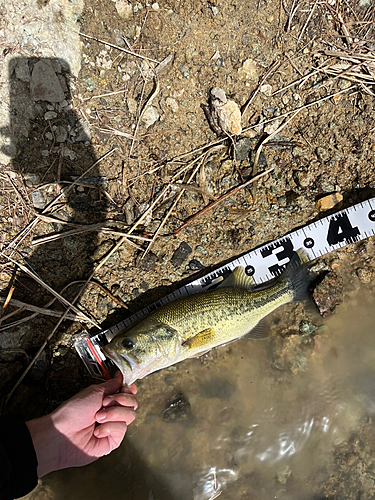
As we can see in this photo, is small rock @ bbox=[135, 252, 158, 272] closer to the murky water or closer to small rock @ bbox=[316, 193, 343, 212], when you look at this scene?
the murky water

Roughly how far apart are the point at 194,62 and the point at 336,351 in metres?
4.01

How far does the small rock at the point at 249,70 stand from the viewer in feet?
13.6

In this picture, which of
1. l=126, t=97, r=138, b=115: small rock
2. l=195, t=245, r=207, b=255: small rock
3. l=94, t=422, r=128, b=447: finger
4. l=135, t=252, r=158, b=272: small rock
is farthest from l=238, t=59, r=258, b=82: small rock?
l=94, t=422, r=128, b=447: finger

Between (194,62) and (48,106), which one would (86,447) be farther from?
(194,62)

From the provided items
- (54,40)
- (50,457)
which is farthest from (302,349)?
(54,40)

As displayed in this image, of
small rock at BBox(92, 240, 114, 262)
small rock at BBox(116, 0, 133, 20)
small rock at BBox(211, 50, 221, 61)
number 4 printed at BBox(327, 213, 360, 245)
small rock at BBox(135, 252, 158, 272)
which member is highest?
small rock at BBox(116, 0, 133, 20)

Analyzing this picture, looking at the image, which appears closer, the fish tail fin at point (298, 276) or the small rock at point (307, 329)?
the fish tail fin at point (298, 276)

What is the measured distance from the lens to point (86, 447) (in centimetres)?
343

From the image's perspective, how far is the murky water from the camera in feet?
13.0

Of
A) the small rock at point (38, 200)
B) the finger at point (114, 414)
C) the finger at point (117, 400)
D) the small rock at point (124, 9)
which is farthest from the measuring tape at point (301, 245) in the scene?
the small rock at point (124, 9)

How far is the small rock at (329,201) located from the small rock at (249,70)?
177 centimetres

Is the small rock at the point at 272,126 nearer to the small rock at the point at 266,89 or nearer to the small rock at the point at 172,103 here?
the small rock at the point at 266,89

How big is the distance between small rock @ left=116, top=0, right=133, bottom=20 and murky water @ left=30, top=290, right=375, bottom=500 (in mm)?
4176

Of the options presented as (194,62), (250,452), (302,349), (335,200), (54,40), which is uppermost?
(54,40)
